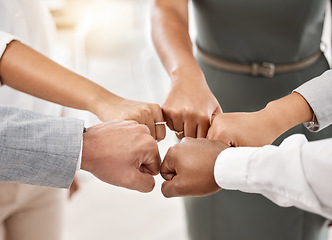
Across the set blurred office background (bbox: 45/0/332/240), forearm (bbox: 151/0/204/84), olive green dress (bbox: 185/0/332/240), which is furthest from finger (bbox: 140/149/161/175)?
blurred office background (bbox: 45/0/332/240)

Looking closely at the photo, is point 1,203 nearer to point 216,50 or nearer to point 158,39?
point 158,39

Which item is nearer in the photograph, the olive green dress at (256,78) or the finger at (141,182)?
the finger at (141,182)

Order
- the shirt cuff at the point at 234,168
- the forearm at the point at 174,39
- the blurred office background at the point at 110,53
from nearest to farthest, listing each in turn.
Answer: the shirt cuff at the point at 234,168
the forearm at the point at 174,39
the blurred office background at the point at 110,53

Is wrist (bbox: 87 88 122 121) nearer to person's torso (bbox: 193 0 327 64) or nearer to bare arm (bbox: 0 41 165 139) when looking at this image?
bare arm (bbox: 0 41 165 139)

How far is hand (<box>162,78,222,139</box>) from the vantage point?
110cm

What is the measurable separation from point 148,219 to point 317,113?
55.7 inches

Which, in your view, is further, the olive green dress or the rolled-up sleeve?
the olive green dress

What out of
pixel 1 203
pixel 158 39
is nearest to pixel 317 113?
pixel 158 39

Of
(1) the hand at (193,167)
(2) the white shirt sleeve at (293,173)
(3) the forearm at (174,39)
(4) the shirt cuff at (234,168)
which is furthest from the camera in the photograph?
(3) the forearm at (174,39)

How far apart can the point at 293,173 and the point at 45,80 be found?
2.28ft

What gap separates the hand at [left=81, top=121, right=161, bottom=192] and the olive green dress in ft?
1.33

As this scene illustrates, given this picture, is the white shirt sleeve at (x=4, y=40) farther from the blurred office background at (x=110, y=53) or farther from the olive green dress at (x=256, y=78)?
the blurred office background at (x=110, y=53)

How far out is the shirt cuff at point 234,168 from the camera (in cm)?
81

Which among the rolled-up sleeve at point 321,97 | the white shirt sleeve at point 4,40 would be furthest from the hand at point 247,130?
the white shirt sleeve at point 4,40
